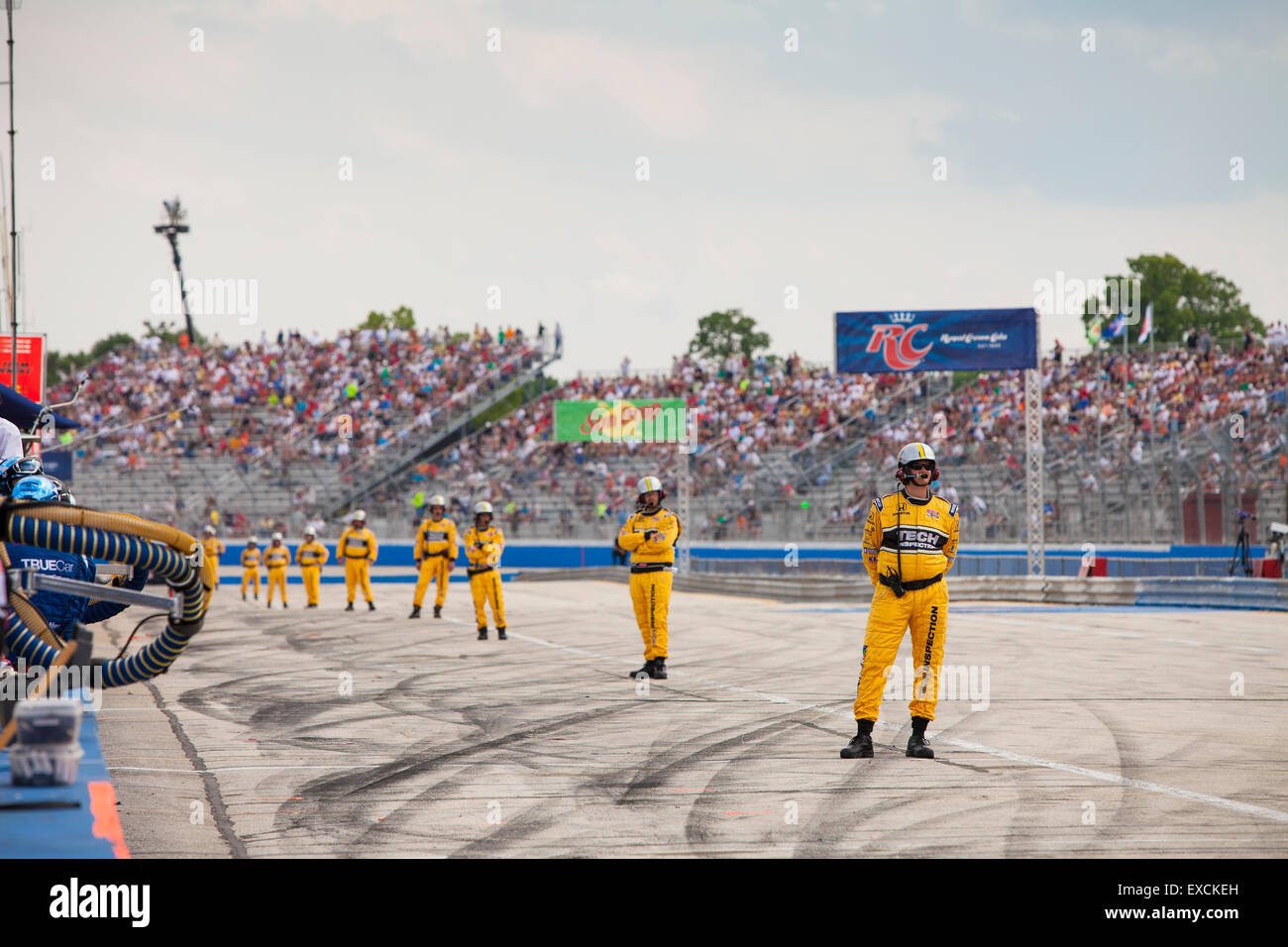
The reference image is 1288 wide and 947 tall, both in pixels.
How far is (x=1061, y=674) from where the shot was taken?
44.6 ft

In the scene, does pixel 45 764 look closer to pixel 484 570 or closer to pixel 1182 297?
pixel 484 570

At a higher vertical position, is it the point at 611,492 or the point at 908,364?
the point at 908,364

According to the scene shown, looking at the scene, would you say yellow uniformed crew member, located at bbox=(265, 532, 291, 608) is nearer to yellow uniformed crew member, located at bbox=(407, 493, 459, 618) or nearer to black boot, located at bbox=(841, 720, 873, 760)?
yellow uniformed crew member, located at bbox=(407, 493, 459, 618)

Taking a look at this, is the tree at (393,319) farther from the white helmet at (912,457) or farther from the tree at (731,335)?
the white helmet at (912,457)

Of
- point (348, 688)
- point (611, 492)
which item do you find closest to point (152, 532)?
point (348, 688)

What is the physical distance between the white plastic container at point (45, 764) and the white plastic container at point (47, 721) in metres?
0.05

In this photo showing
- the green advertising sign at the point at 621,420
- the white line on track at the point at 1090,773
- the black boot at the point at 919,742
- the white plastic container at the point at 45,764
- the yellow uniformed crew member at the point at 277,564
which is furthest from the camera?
the green advertising sign at the point at 621,420

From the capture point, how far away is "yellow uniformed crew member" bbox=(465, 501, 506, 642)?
754 inches

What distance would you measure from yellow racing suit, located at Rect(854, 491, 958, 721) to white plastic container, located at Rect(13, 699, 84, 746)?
A: 17.9ft

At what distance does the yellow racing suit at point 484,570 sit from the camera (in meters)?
19.2

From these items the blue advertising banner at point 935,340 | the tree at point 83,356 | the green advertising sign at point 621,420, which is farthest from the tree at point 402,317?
the blue advertising banner at point 935,340

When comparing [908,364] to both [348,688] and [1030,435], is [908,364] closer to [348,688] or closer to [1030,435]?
[1030,435]
